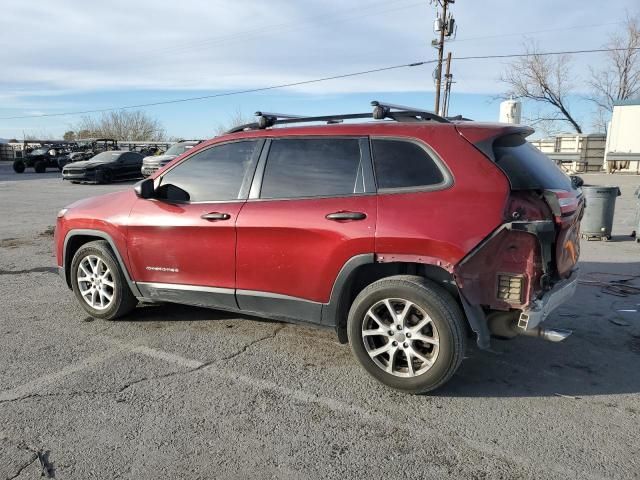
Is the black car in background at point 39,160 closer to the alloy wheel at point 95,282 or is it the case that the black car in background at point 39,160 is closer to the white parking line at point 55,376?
the alloy wheel at point 95,282

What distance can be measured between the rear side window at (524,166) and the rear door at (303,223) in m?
0.91

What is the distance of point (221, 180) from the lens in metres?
4.33

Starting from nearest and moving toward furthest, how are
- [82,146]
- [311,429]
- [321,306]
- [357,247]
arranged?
[311,429]
[357,247]
[321,306]
[82,146]

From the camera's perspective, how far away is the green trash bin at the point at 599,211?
28.9ft

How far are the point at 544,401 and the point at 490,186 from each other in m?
1.49

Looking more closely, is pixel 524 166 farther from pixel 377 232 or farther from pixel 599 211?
pixel 599 211

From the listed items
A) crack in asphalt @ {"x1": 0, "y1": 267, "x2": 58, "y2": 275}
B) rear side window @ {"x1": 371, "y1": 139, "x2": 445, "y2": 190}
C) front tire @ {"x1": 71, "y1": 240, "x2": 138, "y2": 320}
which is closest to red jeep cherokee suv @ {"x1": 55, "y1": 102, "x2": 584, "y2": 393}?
rear side window @ {"x1": 371, "y1": 139, "x2": 445, "y2": 190}

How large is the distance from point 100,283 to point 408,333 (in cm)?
310

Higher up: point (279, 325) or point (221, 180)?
point (221, 180)

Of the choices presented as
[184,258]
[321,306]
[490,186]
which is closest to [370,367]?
[321,306]

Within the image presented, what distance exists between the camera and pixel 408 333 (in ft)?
11.5

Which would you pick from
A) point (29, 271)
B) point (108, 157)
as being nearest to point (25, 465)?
point (29, 271)

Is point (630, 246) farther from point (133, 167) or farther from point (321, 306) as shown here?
point (133, 167)

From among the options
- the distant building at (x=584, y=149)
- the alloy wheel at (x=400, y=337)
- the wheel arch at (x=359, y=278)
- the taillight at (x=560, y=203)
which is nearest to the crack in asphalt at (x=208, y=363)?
the wheel arch at (x=359, y=278)
